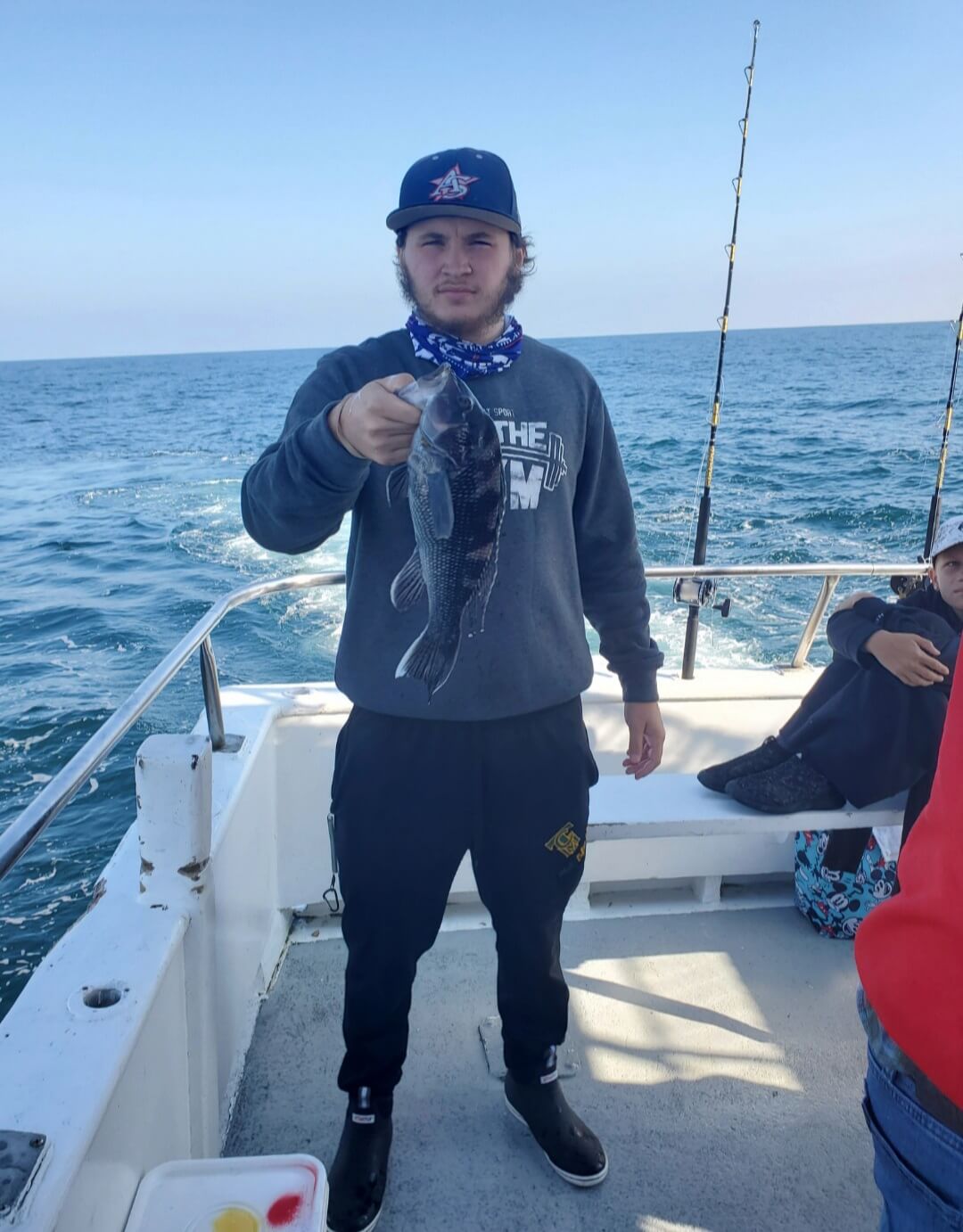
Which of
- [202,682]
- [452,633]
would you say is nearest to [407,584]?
[452,633]

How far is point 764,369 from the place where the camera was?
5338 cm

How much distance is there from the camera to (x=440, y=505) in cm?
154

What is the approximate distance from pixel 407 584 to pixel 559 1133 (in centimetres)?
161

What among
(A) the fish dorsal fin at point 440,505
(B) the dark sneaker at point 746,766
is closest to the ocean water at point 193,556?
(B) the dark sneaker at point 746,766

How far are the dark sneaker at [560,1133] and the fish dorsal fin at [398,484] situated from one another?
1.65 meters

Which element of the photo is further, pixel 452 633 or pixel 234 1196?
pixel 452 633

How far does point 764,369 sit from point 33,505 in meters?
47.1

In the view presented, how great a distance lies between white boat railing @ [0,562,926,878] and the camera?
1497 mm

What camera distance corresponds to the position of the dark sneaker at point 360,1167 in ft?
6.93

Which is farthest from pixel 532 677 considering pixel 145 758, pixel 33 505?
pixel 33 505

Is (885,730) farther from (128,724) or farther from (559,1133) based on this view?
(128,724)

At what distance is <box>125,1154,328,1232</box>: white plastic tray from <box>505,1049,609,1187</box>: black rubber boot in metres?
0.90

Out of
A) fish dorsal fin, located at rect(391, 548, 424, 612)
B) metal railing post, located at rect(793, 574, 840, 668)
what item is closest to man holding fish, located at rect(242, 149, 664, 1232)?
fish dorsal fin, located at rect(391, 548, 424, 612)

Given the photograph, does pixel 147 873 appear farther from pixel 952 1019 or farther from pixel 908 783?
pixel 908 783
